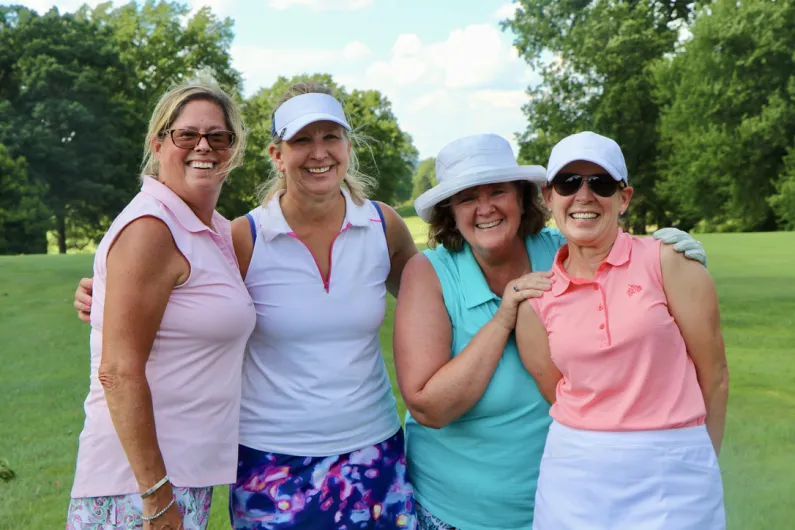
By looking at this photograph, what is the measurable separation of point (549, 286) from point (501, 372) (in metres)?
0.37

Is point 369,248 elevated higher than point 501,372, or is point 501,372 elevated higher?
point 369,248

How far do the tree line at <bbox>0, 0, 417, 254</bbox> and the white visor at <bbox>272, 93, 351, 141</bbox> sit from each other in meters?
28.6

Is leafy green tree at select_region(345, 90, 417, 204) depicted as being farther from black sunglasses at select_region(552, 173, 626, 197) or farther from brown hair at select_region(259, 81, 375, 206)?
black sunglasses at select_region(552, 173, 626, 197)

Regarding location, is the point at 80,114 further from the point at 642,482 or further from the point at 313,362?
the point at 642,482

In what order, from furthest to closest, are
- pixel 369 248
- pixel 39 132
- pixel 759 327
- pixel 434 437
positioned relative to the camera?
1. pixel 39 132
2. pixel 759 327
3. pixel 369 248
4. pixel 434 437

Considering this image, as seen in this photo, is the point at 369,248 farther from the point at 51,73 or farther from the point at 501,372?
the point at 51,73

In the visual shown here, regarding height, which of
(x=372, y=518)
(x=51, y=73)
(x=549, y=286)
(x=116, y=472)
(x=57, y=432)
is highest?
(x=51, y=73)

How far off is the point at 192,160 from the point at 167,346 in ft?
2.16

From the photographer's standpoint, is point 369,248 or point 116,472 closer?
point 116,472

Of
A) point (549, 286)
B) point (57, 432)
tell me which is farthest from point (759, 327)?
point (549, 286)

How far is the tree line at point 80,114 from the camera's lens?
33.1 m

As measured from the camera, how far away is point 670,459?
226cm

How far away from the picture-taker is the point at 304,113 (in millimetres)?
2977

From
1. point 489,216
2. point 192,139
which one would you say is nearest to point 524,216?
point 489,216
